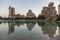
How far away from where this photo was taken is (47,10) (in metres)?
114

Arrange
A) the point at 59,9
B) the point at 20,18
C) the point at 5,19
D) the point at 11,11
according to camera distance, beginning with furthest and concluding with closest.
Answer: the point at 11,11, the point at 20,18, the point at 5,19, the point at 59,9

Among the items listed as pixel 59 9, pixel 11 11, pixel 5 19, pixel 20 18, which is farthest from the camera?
pixel 11 11

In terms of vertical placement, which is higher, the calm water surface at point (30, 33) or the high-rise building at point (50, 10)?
the high-rise building at point (50, 10)

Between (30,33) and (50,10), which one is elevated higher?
(50,10)

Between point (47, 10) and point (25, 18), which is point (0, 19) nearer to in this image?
point (25, 18)

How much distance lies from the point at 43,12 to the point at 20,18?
19708 mm

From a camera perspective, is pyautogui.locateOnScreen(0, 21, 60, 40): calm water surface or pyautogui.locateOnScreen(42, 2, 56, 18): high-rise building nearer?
pyautogui.locateOnScreen(0, 21, 60, 40): calm water surface

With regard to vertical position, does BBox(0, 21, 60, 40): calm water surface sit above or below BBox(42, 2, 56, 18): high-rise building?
below

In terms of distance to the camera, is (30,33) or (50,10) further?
(50,10)

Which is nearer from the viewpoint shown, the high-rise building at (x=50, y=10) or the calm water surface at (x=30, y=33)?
the calm water surface at (x=30, y=33)

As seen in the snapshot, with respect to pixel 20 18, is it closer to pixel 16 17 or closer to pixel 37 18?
pixel 16 17

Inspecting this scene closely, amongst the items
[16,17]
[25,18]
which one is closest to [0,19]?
[16,17]

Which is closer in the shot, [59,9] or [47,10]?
[59,9]

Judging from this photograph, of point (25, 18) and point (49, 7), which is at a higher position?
point (49, 7)
